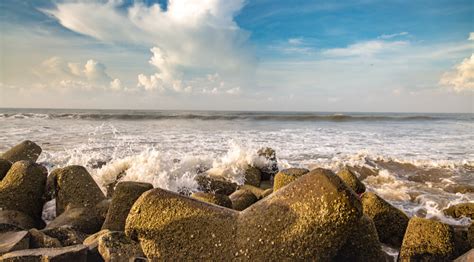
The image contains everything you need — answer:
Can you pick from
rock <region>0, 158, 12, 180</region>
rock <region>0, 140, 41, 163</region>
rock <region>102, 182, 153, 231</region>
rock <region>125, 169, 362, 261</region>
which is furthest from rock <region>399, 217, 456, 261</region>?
rock <region>0, 140, 41, 163</region>

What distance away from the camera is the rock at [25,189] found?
4355 mm

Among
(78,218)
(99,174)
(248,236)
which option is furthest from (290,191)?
(99,174)

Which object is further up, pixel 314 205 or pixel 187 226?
pixel 314 205

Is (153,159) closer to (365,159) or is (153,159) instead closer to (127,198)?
(127,198)

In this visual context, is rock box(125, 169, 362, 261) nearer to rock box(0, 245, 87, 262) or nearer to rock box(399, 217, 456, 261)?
rock box(0, 245, 87, 262)

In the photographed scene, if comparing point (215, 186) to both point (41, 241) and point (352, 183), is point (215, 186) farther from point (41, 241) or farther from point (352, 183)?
point (41, 241)

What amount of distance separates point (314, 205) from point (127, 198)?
2362 mm

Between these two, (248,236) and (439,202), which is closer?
(248,236)

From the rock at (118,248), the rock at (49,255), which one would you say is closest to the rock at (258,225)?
the rock at (118,248)

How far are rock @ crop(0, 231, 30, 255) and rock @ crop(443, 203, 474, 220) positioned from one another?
208 inches

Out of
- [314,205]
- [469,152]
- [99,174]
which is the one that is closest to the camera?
[314,205]

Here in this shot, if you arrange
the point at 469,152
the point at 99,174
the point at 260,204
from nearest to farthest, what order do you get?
the point at 260,204 < the point at 99,174 < the point at 469,152

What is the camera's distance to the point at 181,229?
248cm

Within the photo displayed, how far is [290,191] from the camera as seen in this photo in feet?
8.05
